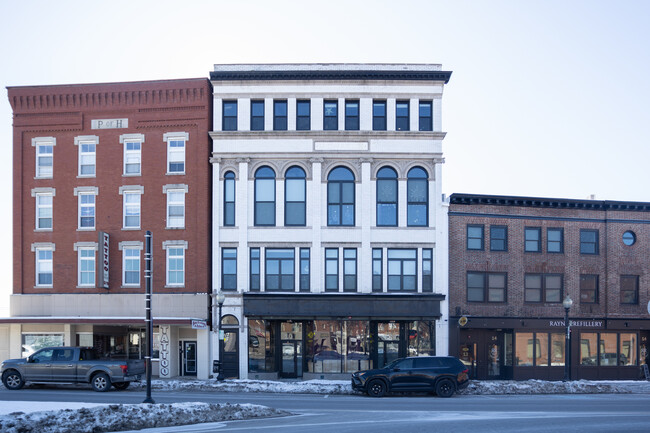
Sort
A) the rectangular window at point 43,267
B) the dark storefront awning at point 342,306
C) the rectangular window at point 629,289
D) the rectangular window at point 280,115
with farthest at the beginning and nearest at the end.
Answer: the rectangular window at point 629,289
the rectangular window at point 43,267
the rectangular window at point 280,115
the dark storefront awning at point 342,306

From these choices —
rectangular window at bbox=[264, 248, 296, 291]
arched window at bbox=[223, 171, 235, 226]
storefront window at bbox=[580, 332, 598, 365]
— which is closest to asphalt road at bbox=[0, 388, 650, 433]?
storefront window at bbox=[580, 332, 598, 365]

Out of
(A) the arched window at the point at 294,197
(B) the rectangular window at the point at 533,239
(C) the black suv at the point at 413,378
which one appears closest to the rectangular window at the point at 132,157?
(A) the arched window at the point at 294,197

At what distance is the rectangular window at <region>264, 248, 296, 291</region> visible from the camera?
33.6 meters

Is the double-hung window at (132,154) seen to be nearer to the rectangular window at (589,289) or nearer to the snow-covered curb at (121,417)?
the snow-covered curb at (121,417)

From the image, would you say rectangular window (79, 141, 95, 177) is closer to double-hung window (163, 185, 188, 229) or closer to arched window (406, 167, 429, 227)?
double-hung window (163, 185, 188, 229)

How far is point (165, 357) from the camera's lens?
3331 centimetres

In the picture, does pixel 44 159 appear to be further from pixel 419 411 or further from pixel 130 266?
pixel 419 411

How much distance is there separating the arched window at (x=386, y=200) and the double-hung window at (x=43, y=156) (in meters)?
18.0

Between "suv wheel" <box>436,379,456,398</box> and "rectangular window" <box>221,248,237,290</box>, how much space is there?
1246cm

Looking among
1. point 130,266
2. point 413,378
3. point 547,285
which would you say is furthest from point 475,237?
point 130,266

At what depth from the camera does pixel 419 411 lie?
810 inches

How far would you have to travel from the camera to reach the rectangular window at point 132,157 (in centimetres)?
3447

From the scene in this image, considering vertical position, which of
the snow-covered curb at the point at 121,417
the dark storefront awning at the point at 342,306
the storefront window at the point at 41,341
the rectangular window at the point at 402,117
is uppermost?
the rectangular window at the point at 402,117

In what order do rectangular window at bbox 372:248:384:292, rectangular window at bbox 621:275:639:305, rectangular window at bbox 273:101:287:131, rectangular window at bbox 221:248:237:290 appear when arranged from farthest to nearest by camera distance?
rectangular window at bbox 621:275:639:305 < rectangular window at bbox 273:101:287:131 < rectangular window at bbox 221:248:237:290 < rectangular window at bbox 372:248:384:292
